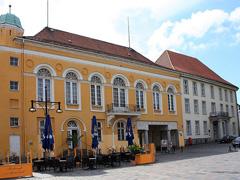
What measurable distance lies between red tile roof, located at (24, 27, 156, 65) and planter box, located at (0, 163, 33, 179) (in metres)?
13.2

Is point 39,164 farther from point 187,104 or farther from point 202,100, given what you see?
point 202,100

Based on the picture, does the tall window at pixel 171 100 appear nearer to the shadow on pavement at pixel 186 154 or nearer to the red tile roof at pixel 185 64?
the red tile roof at pixel 185 64

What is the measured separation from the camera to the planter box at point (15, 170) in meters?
18.0

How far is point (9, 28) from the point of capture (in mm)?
28672

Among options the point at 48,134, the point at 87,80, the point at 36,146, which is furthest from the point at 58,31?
the point at 48,134

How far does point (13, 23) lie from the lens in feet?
95.6

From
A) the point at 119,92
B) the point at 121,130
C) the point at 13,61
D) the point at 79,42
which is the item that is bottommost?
the point at 121,130

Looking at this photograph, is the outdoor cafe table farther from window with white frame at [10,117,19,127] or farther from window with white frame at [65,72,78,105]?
window with white frame at [65,72,78,105]

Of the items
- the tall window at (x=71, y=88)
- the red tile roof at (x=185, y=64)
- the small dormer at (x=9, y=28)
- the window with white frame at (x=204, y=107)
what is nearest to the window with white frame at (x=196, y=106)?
the window with white frame at (x=204, y=107)

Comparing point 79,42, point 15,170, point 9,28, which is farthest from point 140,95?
point 15,170

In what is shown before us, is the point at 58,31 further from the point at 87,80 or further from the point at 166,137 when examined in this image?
the point at 166,137

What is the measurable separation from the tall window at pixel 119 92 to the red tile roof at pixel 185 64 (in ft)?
38.8

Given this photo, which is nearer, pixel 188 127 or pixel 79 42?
pixel 79 42

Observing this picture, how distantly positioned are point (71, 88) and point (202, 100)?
24196 millimetres
